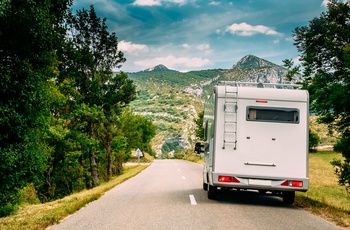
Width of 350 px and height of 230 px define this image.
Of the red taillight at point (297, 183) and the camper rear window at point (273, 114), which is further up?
the camper rear window at point (273, 114)

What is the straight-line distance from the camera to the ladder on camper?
1063 cm

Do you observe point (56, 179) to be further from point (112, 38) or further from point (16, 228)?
point (16, 228)

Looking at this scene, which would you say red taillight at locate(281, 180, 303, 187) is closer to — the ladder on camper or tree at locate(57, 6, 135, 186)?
the ladder on camper

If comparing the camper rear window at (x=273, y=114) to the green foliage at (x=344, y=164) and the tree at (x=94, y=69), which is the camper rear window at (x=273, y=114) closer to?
the green foliage at (x=344, y=164)

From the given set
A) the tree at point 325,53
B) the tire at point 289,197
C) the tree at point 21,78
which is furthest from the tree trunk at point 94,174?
the tire at point 289,197

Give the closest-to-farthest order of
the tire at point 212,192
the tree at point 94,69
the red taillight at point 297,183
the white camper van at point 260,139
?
the red taillight at point 297,183 < the white camper van at point 260,139 < the tire at point 212,192 < the tree at point 94,69

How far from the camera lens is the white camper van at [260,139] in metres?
10.4

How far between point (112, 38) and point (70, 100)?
618 centimetres

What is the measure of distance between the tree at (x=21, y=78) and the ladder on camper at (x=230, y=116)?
273 inches

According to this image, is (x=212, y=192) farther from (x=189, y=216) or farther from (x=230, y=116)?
(x=189, y=216)

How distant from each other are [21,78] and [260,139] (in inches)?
332

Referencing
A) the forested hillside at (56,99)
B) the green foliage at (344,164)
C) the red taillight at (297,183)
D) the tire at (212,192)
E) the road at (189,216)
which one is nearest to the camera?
the road at (189,216)

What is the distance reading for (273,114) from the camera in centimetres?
1077

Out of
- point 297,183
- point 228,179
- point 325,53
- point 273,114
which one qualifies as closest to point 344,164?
point 297,183
